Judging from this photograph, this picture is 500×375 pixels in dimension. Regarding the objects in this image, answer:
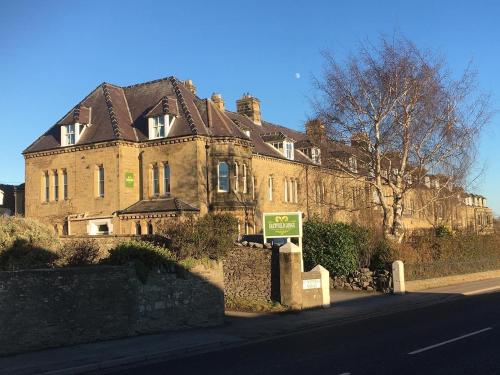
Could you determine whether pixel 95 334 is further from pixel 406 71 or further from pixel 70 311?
pixel 406 71

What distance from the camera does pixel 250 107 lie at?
5172 centimetres

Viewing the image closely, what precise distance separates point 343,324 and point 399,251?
11.5 metres

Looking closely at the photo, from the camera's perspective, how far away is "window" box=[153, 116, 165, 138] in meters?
39.0

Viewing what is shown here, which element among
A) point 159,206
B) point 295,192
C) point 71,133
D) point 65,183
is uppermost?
point 71,133

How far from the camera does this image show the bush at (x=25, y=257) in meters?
15.1

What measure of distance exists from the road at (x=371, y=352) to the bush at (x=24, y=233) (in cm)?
796

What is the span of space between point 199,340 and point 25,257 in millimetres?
5641

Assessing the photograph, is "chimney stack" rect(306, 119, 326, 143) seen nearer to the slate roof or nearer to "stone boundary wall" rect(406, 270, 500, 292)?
the slate roof

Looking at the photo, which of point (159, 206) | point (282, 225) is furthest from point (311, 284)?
point (159, 206)

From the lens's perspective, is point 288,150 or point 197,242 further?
point 288,150

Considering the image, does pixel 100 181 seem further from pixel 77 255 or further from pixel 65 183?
pixel 77 255

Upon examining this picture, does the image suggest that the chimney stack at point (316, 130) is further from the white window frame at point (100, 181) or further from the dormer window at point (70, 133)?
the dormer window at point (70, 133)

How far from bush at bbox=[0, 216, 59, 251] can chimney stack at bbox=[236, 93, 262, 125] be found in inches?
1323

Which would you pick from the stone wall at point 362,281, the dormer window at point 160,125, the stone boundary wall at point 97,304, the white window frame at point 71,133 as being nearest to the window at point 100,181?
the white window frame at point 71,133
